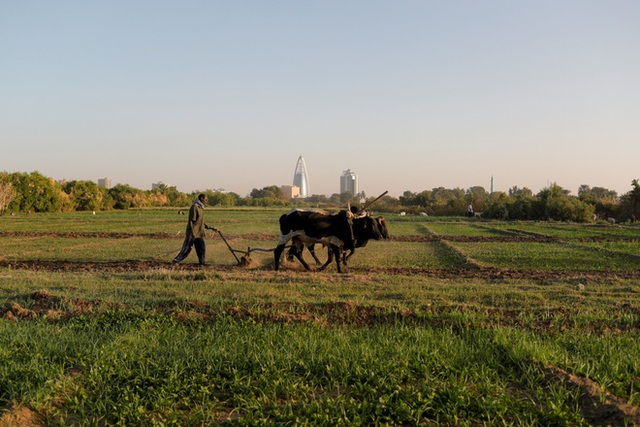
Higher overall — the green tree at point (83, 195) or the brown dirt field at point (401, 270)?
the green tree at point (83, 195)

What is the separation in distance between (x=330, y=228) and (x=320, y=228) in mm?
296

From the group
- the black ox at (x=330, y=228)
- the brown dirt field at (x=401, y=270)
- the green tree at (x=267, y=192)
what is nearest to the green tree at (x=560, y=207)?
the brown dirt field at (x=401, y=270)

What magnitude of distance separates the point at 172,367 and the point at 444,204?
70721 millimetres

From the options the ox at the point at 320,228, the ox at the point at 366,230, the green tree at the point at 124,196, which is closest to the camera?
the ox at the point at 320,228

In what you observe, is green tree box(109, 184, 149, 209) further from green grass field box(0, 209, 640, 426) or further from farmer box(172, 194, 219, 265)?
green grass field box(0, 209, 640, 426)

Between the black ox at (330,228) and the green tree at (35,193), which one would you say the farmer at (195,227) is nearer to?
the black ox at (330,228)

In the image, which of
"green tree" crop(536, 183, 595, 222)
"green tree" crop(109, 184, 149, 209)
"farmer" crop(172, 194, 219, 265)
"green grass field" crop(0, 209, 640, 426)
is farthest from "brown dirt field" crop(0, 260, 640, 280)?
"green tree" crop(109, 184, 149, 209)

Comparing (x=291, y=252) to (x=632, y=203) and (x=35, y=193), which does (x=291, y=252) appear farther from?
(x=35, y=193)

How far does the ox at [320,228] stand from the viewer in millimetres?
13648

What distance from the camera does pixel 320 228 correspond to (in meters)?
13.6

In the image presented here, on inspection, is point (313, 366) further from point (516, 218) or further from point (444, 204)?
point (444, 204)

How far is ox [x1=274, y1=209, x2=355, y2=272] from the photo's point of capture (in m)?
13.6

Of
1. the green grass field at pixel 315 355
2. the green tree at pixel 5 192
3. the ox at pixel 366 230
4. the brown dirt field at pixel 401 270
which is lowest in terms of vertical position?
the brown dirt field at pixel 401 270

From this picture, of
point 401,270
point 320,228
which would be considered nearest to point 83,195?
point 320,228
